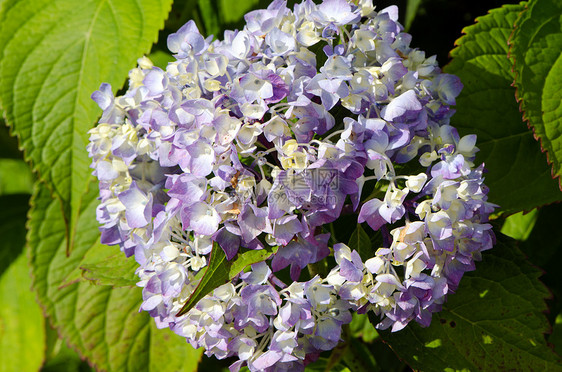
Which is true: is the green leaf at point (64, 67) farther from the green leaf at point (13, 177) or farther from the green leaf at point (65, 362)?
the green leaf at point (13, 177)

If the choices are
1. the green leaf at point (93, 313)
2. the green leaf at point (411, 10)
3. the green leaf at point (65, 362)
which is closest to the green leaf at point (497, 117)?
the green leaf at point (411, 10)

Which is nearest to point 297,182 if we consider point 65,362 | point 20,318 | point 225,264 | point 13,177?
point 225,264

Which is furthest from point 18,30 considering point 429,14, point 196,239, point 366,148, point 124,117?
point 429,14

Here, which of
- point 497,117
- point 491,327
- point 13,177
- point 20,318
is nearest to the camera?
point 491,327

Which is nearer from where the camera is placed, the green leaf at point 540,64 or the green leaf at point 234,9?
the green leaf at point 540,64

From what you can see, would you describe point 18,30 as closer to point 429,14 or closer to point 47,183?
point 47,183

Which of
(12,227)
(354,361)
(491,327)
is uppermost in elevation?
(491,327)

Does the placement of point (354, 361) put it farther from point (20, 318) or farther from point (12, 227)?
point (12, 227)
